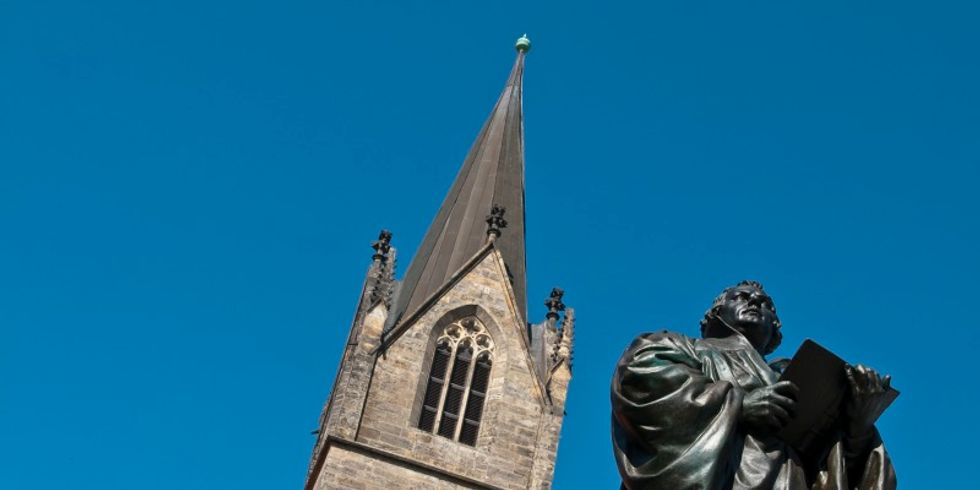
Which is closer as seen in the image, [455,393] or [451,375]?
[455,393]

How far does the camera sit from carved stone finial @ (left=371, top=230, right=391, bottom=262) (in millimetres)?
34906

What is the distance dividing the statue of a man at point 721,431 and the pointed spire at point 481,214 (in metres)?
28.2

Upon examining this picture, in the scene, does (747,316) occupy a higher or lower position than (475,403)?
lower

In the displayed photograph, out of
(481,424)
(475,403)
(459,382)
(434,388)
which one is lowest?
(481,424)

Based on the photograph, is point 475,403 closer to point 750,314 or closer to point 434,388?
point 434,388

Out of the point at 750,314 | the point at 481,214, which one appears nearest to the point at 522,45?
the point at 481,214

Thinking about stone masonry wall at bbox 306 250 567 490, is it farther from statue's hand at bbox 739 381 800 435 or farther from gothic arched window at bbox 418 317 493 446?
statue's hand at bbox 739 381 800 435

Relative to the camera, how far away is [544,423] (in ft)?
104

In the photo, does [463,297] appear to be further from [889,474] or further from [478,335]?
[889,474]

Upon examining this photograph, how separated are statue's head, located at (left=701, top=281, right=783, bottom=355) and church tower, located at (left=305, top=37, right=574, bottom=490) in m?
25.1

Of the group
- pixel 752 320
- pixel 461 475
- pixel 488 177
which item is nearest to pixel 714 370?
pixel 752 320

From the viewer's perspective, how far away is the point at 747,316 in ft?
17.1

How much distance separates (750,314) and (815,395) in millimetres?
547

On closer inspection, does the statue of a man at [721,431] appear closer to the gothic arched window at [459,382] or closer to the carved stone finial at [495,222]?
the gothic arched window at [459,382]
